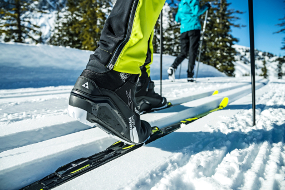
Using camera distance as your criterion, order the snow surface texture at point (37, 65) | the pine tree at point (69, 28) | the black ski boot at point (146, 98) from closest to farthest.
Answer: the black ski boot at point (146, 98) → the snow surface texture at point (37, 65) → the pine tree at point (69, 28)

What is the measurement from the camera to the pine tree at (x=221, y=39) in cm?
1620

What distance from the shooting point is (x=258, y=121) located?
110 centimetres

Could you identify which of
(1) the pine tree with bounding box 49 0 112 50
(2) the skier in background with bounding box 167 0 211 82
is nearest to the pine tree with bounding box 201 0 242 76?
(1) the pine tree with bounding box 49 0 112 50

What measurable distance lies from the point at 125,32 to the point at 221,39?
729 inches

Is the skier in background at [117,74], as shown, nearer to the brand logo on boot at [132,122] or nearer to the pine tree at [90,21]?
the brand logo on boot at [132,122]

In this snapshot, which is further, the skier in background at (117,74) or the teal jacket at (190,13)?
the teal jacket at (190,13)

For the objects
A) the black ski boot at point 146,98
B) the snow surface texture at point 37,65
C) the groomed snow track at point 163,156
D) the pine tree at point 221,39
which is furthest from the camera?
the pine tree at point 221,39

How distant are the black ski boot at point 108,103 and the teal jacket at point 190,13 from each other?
3.12 m

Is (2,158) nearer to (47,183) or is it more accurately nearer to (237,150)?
(47,183)

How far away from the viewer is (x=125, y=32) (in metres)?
0.62

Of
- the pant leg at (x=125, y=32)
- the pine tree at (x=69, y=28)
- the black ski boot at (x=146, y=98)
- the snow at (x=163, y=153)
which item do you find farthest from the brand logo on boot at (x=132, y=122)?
the pine tree at (x=69, y=28)

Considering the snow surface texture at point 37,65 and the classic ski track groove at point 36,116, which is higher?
the snow surface texture at point 37,65

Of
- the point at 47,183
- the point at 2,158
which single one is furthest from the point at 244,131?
the point at 2,158

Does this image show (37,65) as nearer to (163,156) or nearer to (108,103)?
(108,103)
